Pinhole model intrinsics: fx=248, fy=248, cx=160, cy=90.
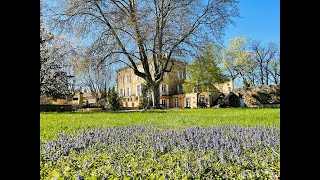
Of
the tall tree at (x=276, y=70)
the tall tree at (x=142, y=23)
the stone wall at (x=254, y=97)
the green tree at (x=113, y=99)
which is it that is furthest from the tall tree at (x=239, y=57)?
the green tree at (x=113, y=99)

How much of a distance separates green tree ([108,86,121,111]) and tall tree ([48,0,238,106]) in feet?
3.97

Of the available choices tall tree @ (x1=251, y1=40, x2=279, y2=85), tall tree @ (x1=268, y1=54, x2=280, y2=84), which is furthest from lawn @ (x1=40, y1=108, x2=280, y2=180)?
tall tree @ (x1=251, y1=40, x2=279, y2=85)

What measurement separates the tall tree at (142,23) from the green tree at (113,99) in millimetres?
1209

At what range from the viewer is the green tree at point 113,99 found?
782cm

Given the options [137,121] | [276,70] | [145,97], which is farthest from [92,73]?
[276,70]

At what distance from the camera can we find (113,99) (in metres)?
7.94

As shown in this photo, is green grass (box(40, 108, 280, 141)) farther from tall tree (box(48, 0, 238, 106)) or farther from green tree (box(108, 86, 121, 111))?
green tree (box(108, 86, 121, 111))

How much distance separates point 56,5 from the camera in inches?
219

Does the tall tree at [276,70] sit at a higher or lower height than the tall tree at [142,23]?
lower

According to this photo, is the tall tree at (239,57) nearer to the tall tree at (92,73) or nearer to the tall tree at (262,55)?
the tall tree at (262,55)

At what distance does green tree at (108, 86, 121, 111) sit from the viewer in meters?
7.82
